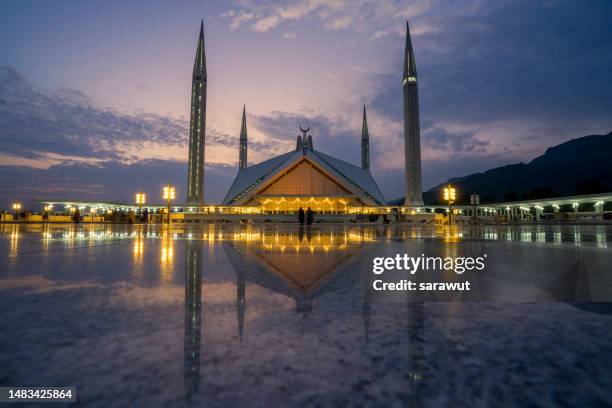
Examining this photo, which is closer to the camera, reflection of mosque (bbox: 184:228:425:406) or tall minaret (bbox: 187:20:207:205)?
reflection of mosque (bbox: 184:228:425:406)

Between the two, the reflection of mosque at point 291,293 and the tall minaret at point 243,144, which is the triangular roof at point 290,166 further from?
the reflection of mosque at point 291,293

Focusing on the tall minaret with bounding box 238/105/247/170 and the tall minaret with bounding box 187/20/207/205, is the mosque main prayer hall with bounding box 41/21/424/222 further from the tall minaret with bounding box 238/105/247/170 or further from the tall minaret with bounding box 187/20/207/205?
the tall minaret with bounding box 238/105/247/170

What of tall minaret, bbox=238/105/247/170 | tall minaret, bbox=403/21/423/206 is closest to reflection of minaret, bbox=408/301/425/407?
tall minaret, bbox=403/21/423/206

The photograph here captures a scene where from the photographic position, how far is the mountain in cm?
10806

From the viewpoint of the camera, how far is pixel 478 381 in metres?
0.93

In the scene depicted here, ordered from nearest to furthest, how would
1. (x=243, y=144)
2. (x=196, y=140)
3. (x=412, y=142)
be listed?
(x=196, y=140) → (x=412, y=142) → (x=243, y=144)

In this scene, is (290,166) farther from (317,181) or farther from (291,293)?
(291,293)

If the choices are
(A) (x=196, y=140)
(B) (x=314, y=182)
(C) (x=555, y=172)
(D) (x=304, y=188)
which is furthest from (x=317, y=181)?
(C) (x=555, y=172)

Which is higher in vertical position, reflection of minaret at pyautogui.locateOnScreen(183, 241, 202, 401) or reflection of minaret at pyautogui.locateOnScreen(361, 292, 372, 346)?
reflection of minaret at pyautogui.locateOnScreen(183, 241, 202, 401)

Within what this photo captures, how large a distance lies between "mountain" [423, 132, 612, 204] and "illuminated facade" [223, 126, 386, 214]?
61936 millimetres

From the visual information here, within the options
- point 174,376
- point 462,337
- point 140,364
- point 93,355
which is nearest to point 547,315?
point 462,337

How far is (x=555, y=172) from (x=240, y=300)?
147832 mm

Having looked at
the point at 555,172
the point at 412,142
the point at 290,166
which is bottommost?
the point at 290,166

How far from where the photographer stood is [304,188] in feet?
160
